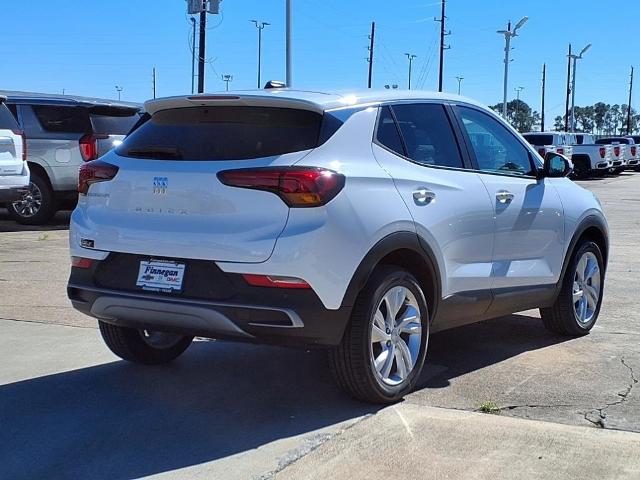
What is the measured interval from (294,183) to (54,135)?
10026 mm

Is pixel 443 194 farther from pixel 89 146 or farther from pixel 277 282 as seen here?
pixel 89 146

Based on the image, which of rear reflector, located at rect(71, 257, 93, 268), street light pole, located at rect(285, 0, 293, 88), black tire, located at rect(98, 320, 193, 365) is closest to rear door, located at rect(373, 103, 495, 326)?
rear reflector, located at rect(71, 257, 93, 268)

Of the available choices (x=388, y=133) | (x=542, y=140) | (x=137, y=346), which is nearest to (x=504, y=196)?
(x=388, y=133)

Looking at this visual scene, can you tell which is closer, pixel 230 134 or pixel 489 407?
pixel 230 134

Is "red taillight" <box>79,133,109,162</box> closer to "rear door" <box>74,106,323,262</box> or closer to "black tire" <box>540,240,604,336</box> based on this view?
"rear door" <box>74,106,323,262</box>

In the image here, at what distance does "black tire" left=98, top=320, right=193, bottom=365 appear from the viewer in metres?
5.27

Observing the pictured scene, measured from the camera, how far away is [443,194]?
498 centimetres

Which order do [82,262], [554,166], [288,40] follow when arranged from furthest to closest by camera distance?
[288,40]
[554,166]
[82,262]

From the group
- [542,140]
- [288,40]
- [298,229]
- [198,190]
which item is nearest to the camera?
[298,229]

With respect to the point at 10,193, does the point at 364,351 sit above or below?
below

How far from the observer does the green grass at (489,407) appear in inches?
182

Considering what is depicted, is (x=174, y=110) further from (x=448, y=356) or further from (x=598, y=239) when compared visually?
(x=598, y=239)

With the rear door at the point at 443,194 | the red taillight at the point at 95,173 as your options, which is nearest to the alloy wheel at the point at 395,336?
the rear door at the point at 443,194

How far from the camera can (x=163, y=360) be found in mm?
5547
